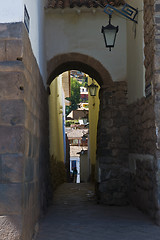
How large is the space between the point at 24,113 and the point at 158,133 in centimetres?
243

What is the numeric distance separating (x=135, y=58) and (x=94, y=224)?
10.8 feet

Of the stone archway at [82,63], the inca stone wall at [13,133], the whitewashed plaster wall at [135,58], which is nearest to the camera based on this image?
the inca stone wall at [13,133]

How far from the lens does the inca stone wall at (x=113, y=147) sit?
7.64 m

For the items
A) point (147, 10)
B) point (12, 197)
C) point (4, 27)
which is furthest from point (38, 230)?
point (147, 10)

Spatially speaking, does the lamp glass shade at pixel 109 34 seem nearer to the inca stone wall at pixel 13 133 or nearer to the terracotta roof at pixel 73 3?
the terracotta roof at pixel 73 3

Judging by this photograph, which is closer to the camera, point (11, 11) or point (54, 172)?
point (11, 11)

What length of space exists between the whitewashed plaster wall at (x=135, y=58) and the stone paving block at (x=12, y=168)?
3311 millimetres

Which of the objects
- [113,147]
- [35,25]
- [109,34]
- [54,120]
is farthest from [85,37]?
[54,120]

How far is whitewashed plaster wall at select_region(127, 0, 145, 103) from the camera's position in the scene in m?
6.47

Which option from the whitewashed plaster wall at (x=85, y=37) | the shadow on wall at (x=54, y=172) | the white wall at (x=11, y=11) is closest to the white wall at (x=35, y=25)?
the white wall at (x=11, y=11)

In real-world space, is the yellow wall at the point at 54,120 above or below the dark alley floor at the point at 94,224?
above

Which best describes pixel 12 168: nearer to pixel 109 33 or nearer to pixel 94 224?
pixel 94 224

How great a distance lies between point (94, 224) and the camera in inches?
218

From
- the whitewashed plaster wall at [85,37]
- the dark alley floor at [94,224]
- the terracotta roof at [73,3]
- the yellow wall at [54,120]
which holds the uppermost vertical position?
the terracotta roof at [73,3]
